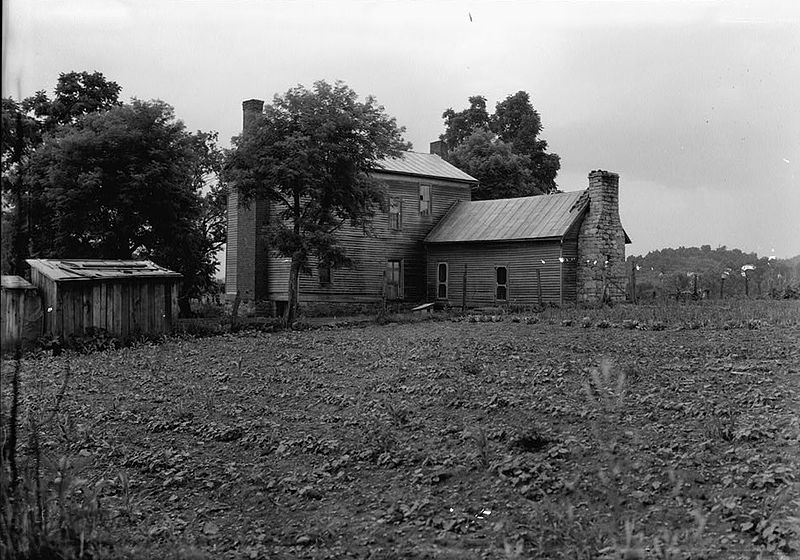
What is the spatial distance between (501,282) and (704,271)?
9234 millimetres

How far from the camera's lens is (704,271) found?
3534 centimetres

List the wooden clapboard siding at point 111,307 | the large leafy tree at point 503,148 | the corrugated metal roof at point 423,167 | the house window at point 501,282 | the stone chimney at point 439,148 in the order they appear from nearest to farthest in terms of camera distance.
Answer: the wooden clapboard siding at point 111,307, the house window at point 501,282, the corrugated metal roof at point 423,167, the stone chimney at point 439,148, the large leafy tree at point 503,148

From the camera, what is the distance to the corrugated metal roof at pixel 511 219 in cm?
3350

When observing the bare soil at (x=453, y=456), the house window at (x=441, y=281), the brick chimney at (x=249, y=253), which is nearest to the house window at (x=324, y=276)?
the brick chimney at (x=249, y=253)

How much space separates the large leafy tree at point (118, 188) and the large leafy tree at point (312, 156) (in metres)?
5.21

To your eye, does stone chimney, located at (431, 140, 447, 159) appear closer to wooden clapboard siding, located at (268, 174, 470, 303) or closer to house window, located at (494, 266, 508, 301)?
wooden clapboard siding, located at (268, 174, 470, 303)

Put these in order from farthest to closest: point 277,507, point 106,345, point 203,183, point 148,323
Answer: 1. point 203,183
2. point 148,323
3. point 106,345
4. point 277,507

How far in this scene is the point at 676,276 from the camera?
3594 centimetres

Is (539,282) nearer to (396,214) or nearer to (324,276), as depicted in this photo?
(396,214)

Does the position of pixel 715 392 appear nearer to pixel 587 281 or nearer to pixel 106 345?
pixel 106 345

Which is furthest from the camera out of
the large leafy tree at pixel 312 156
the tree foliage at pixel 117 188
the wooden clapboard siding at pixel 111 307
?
the tree foliage at pixel 117 188

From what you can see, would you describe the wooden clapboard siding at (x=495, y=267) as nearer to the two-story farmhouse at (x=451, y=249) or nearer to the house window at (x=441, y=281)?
the two-story farmhouse at (x=451, y=249)

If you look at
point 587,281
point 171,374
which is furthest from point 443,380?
point 587,281

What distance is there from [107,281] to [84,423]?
11.7m
